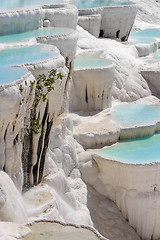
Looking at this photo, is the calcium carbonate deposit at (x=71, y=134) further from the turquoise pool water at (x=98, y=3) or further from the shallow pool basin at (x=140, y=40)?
the turquoise pool water at (x=98, y=3)

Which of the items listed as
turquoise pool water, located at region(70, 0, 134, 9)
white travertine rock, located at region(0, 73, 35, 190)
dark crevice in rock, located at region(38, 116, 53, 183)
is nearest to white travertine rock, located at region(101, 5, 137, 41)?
turquoise pool water, located at region(70, 0, 134, 9)

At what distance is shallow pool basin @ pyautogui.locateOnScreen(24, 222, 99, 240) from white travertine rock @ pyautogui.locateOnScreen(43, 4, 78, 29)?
872cm

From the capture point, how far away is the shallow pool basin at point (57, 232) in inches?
329

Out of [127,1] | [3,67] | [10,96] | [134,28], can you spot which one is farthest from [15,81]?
[134,28]

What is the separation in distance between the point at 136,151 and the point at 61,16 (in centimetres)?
532

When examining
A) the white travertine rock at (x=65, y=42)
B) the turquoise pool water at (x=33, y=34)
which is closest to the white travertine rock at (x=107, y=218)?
the white travertine rock at (x=65, y=42)

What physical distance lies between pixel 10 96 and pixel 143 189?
5710mm

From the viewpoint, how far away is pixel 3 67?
35.1 ft

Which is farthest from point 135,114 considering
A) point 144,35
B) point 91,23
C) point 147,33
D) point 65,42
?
point 147,33

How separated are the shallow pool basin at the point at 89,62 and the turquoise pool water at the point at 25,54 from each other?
354 cm

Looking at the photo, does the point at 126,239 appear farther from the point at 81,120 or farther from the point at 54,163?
the point at 81,120

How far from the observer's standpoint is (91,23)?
21.8 meters

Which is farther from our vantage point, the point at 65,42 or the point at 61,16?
the point at 61,16

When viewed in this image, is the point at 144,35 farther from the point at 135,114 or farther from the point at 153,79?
the point at 135,114
